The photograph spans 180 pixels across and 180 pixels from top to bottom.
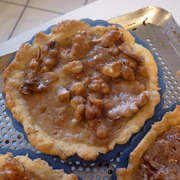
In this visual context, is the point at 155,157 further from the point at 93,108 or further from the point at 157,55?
the point at 157,55

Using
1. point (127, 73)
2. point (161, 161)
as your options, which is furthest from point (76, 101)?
point (161, 161)

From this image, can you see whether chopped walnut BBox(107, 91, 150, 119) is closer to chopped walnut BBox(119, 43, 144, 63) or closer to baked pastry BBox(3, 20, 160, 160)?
baked pastry BBox(3, 20, 160, 160)

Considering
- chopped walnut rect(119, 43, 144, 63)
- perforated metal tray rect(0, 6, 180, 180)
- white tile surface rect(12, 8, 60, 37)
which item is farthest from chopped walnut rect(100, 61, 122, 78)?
white tile surface rect(12, 8, 60, 37)

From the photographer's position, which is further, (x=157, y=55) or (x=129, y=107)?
(x=157, y=55)

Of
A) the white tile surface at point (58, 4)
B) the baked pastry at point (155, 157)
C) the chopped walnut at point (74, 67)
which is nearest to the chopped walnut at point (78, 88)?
the chopped walnut at point (74, 67)

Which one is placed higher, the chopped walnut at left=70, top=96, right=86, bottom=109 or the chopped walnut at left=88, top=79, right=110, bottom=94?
the chopped walnut at left=88, top=79, right=110, bottom=94

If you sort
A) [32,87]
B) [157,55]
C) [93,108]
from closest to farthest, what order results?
[93,108] → [32,87] → [157,55]
